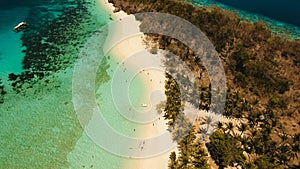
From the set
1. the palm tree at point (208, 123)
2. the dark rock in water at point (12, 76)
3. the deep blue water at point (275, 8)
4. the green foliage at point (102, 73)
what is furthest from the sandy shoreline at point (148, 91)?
the deep blue water at point (275, 8)

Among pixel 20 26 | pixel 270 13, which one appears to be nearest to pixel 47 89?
pixel 20 26

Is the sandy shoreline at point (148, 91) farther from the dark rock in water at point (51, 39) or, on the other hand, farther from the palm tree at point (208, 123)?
the dark rock in water at point (51, 39)

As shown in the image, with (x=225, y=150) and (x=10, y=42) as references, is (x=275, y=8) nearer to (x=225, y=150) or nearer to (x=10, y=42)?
(x=225, y=150)

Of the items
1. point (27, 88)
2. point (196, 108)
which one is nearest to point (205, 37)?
point (196, 108)

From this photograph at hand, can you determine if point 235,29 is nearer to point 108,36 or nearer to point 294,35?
point 294,35

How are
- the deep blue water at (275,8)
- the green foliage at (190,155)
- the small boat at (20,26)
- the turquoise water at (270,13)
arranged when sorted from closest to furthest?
1. the green foliage at (190,155)
2. the small boat at (20,26)
3. the turquoise water at (270,13)
4. the deep blue water at (275,8)

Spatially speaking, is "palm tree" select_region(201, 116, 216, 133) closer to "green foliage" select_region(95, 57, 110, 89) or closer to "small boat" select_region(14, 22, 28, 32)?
"green foliage" select_region(95, 57, 110, 89)
